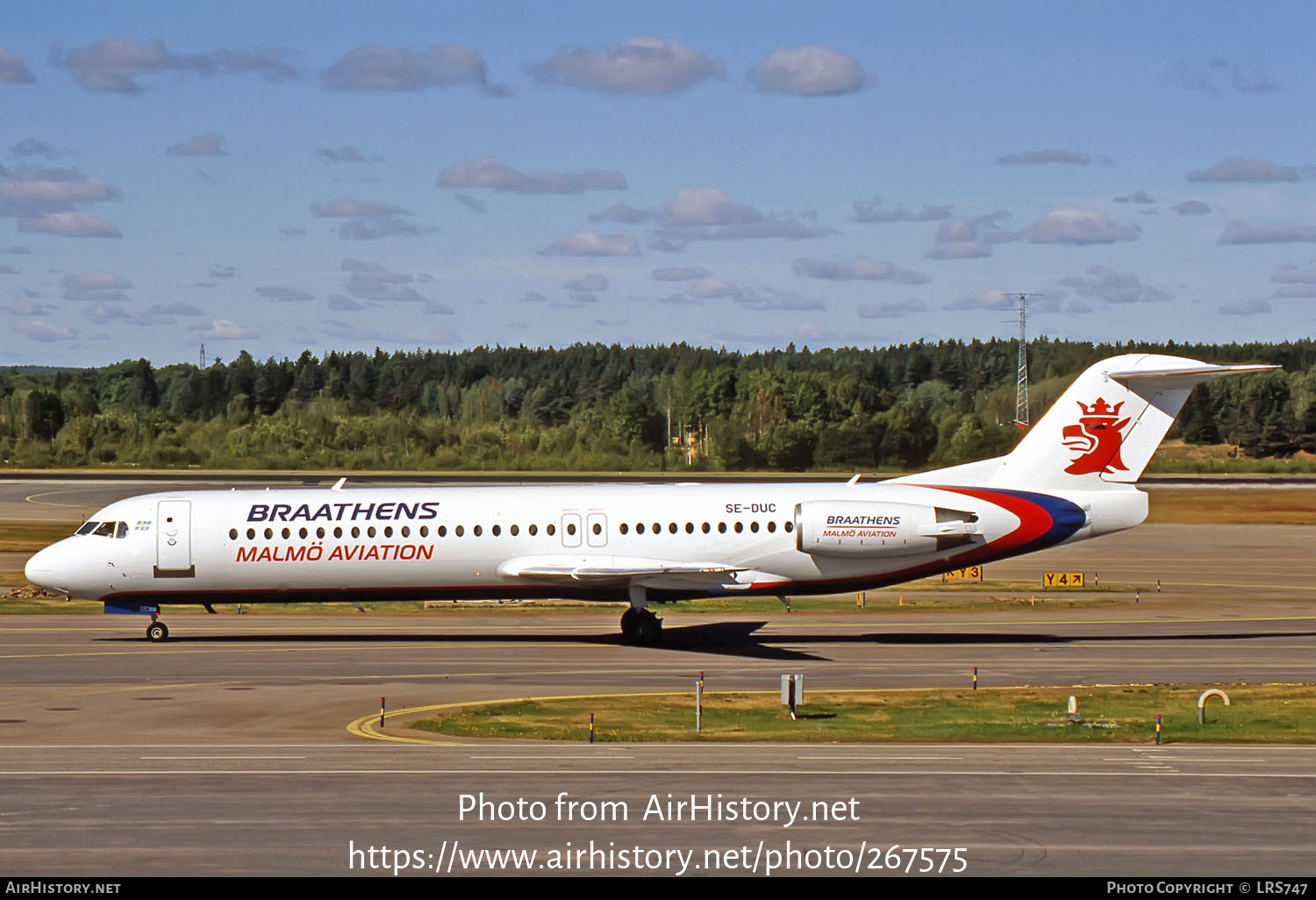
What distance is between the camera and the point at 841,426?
121 m

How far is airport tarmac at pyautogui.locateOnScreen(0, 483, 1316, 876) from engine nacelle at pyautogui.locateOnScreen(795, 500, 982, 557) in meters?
2.56

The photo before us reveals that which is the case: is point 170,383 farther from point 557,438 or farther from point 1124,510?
point 1124,510

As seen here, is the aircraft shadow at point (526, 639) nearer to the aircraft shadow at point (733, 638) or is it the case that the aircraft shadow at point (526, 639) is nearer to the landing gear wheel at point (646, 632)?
the aircraft shadow at point (733, 638)

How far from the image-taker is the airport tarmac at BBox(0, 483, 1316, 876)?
16281 mm

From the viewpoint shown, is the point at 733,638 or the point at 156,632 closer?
the point at 156,632

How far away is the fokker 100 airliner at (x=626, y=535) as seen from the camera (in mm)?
37344

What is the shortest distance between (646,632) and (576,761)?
15653 millimetres

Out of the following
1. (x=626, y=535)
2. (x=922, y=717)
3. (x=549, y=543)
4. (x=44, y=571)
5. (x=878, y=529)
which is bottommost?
(x=922, y=717)

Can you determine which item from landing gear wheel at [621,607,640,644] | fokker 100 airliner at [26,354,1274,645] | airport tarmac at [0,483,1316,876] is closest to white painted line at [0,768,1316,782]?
airport tarmac at [0,483,1316,876]

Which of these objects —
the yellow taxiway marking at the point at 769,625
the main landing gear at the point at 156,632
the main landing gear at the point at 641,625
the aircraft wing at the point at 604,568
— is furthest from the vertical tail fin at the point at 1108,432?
the main landing gear at the point at 156,632

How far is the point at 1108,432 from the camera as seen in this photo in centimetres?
3831

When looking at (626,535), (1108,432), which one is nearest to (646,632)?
(626,535)

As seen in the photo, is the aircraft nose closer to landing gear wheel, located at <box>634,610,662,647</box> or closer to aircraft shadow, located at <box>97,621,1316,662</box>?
aircraft shadow, located at <box>97,621,1316,662</box>

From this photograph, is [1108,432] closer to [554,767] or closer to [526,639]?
[526,639]
